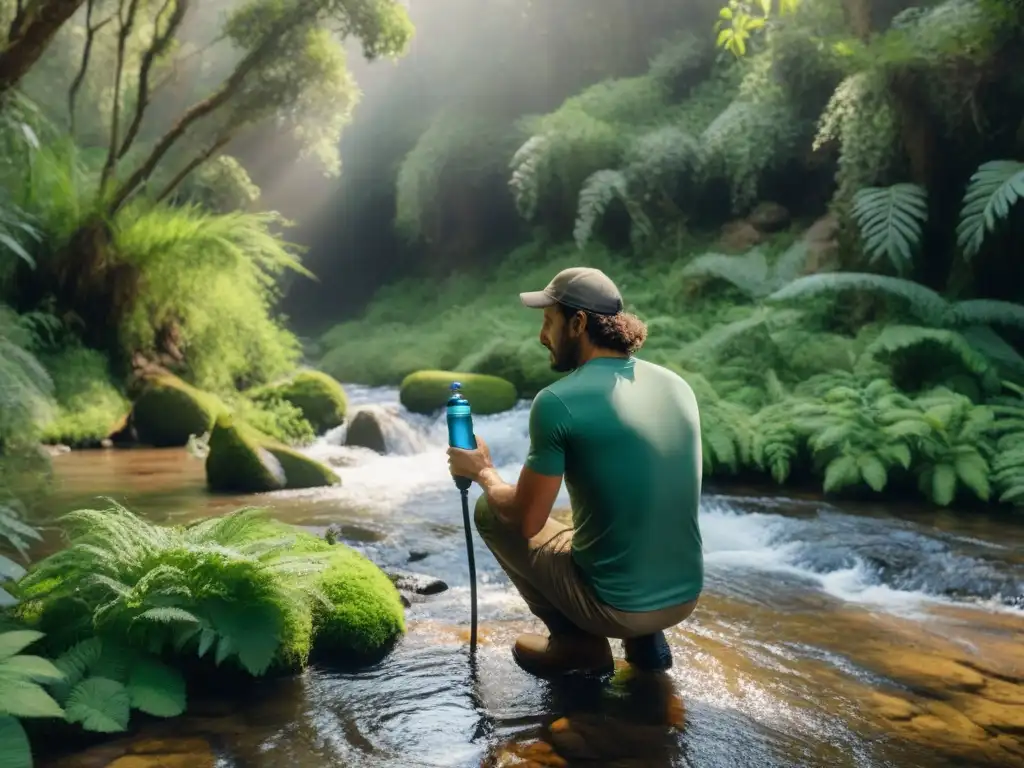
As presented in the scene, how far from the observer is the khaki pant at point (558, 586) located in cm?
282

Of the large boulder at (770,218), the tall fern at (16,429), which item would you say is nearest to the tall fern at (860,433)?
the tall fern at (16,429)

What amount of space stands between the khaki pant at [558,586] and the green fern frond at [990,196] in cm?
569

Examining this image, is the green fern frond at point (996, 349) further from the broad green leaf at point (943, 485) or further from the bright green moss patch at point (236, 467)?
the bright green moss patch at point (236, 467)

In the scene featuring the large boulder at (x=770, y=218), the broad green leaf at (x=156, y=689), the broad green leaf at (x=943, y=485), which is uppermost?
the large boulder at (x=770, y=218)

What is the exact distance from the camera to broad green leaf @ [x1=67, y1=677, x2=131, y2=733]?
2525 mm

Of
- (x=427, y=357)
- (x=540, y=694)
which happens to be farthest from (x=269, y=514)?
(x=427, y=357)

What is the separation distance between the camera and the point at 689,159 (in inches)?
530

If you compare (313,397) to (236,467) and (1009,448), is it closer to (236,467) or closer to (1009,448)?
(236,467)

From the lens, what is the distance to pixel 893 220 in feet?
26.1

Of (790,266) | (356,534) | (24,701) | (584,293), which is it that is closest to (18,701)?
(24,701)

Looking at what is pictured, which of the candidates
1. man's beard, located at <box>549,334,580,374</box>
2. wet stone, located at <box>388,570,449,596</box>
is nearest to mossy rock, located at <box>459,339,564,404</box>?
wet stone, located at <box>388,570,449,596</box>

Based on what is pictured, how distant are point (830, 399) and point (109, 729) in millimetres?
6359

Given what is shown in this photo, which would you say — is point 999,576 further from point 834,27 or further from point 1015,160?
point 834,27

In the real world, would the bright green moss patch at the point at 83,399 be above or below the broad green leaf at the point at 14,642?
above
